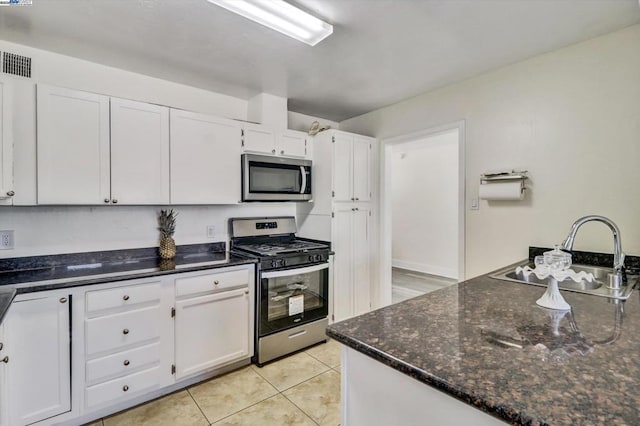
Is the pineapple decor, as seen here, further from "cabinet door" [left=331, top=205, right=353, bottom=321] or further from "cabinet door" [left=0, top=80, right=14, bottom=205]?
"cabinet door" [left=331, top=205, right=353, bottom=321]

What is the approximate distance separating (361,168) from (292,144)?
2.78 ft

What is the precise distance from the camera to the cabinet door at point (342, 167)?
3180 mm

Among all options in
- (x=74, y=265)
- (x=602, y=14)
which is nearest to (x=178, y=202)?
(x=74, y=265)

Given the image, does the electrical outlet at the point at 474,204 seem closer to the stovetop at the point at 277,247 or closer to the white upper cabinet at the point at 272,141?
the stovetop at the point at 277,247

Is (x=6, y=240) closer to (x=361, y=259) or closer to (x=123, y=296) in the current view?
(x=123, y=296)

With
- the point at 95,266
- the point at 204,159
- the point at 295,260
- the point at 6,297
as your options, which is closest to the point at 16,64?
the point at 204,159

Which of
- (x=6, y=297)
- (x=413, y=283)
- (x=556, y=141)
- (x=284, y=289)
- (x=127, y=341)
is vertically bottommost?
(x=413, y=283)

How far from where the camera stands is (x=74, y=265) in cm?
224

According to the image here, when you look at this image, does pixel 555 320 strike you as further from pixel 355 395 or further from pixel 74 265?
pixel 74 265

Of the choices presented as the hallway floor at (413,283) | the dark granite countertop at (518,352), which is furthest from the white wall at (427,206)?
the dark granite countertop at (518,352)

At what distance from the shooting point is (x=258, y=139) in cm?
286

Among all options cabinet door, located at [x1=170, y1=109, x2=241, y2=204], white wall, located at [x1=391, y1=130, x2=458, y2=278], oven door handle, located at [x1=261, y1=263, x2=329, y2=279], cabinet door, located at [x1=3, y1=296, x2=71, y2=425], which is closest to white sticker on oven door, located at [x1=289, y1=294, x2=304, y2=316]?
oven door handle, located at [x1=261, y1=263, x2=329, y2=279]

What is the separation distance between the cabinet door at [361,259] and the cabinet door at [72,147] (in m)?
2.29

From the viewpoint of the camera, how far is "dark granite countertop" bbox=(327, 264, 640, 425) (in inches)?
25.3
